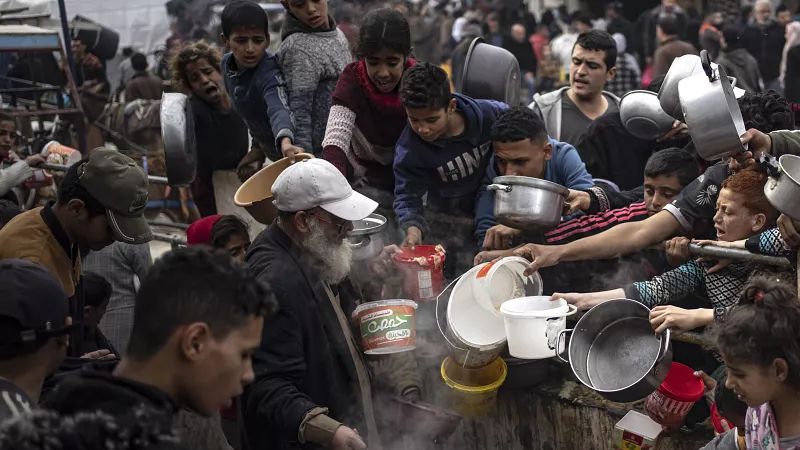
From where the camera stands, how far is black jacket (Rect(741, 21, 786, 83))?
42.0 ft

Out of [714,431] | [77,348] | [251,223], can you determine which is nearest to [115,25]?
[251,223]

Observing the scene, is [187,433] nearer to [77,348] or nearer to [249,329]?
[77,348]

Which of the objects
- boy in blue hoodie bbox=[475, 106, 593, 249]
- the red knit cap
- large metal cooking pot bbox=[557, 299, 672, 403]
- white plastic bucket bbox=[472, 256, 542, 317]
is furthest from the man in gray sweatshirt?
large metal cooking pot bbox=[557, 299, 672, 403]

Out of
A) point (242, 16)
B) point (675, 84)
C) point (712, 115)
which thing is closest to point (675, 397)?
point (712, 115)

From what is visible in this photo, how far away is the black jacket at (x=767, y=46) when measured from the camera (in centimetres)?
1280

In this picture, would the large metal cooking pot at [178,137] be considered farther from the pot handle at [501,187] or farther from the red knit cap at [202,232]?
the pot handle at [501,187]

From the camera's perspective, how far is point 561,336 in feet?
12.6

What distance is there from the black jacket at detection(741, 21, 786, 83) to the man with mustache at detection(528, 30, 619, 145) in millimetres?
7580

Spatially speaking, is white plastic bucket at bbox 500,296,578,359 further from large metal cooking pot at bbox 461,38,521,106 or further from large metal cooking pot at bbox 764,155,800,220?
large metal cooking pot at bbox 461,38,521,106

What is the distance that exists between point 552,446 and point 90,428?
2713 mm

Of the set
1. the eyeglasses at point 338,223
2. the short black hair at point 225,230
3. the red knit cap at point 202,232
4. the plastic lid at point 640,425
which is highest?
the eyeglasses at point 338,223

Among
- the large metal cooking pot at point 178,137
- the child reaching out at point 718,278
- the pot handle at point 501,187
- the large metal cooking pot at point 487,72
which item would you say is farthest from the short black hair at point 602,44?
the large metal cooking pot at point 178,137

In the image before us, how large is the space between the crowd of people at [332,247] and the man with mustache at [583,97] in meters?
0.02

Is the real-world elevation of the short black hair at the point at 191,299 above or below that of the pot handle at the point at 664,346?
above
